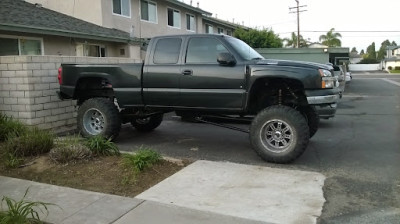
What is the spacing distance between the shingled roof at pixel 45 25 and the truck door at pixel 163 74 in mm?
7934

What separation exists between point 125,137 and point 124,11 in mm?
14729

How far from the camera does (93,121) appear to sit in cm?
835

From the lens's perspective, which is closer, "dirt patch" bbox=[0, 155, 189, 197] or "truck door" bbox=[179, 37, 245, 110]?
"dirt patch" bbox=[0, 155, 189, 197]

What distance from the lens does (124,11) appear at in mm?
22266

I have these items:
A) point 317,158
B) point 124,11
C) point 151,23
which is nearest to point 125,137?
point 317,158

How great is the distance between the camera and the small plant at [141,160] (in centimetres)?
598

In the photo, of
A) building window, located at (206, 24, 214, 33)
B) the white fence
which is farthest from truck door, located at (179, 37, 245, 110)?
the white fence

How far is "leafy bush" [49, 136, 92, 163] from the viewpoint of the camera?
6.36 m

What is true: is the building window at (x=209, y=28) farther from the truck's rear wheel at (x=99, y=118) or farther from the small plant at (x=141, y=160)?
the small plant at (x=141, y=160)

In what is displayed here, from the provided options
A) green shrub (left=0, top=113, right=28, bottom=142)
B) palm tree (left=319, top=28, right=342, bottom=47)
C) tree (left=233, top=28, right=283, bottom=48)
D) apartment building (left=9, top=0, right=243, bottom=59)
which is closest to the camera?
green shrub (left=0, top=113, right=28, bottom=142)

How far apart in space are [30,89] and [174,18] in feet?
67.3

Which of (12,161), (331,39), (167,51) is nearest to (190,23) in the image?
(167,51)

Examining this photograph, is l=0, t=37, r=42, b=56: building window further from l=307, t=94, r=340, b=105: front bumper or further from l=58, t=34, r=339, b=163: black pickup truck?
l=307, t=94, r=340, b=105: front bumper

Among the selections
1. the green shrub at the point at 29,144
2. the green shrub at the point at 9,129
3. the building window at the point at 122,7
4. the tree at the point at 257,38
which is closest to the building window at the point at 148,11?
the building window at the point at 122,7
